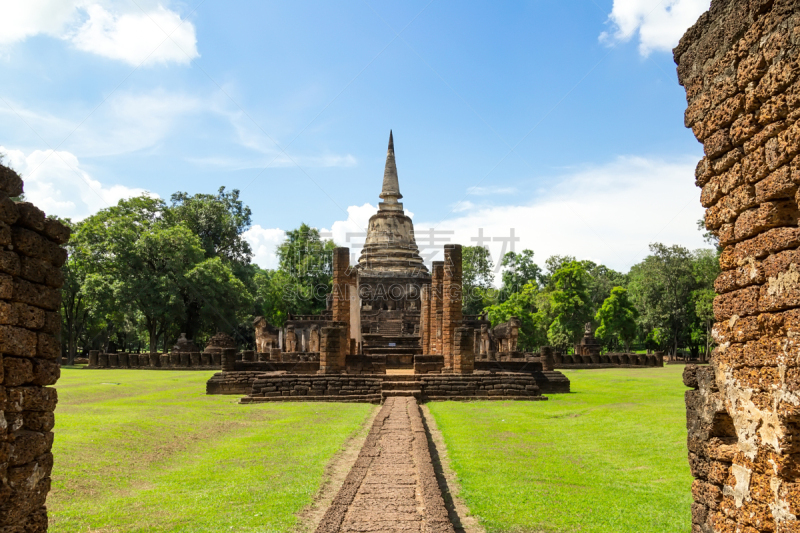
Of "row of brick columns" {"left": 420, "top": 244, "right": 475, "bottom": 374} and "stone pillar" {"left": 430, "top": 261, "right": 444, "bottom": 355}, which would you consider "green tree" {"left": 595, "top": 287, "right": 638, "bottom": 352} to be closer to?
"row of brick columns" {"left": 420, "top": 244, "right": 475, "bottom": 374}

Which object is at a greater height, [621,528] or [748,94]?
[748,94]

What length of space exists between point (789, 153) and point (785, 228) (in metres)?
0.49

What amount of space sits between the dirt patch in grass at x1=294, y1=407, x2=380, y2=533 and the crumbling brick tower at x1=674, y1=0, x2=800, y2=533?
11.3ft

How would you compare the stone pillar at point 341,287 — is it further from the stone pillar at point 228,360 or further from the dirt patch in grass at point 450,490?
the dirt patch in grass at point 450,490

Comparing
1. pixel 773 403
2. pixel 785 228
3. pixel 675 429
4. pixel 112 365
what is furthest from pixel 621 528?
pixel 112 365

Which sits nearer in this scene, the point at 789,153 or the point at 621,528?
the point at 789,153

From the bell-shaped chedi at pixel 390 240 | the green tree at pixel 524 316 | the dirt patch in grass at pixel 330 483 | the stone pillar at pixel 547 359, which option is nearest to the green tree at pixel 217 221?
the bell-shaped chedi at pixel 390 240

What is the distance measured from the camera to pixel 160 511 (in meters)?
6.24

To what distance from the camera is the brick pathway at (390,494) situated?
556 cm

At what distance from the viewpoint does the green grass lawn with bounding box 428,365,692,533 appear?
6.13 metres

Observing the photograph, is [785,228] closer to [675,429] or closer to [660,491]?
[660,491]

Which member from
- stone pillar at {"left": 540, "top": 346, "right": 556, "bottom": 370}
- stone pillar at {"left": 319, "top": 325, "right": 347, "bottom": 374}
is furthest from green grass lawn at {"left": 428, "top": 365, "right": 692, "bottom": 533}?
stone pillar at {"left": 540, "top": 346, "right": 556, "bottom": 370}

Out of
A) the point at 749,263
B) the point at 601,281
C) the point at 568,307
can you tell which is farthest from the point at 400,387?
the point at 601,281

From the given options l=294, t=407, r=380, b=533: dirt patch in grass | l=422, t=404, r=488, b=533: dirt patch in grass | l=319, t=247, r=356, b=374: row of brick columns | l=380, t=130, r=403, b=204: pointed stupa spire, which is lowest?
l=422, t=404, r=488, b=533: dirt patch in grass
